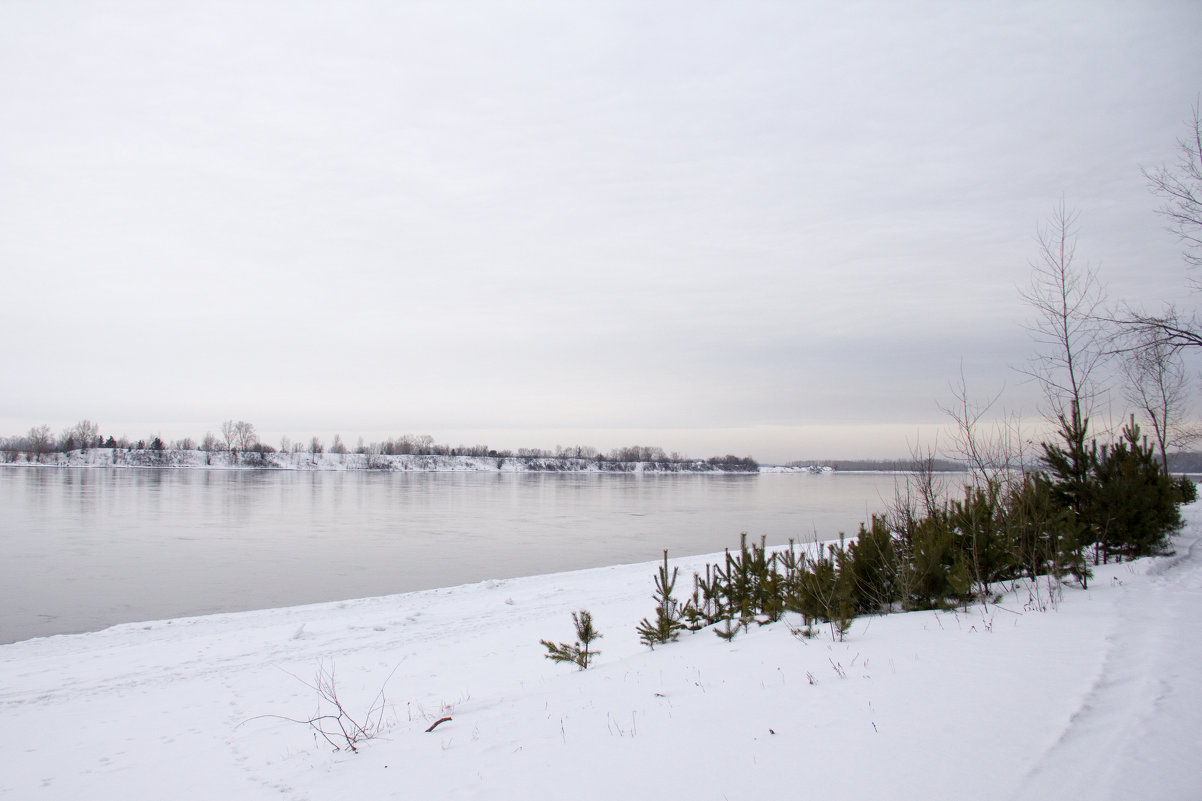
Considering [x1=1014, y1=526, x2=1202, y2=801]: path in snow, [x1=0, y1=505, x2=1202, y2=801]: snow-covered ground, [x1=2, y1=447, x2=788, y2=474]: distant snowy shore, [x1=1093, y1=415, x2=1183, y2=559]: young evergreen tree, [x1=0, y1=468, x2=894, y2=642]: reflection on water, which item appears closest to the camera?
[x1=1014, y1=526, x2=1202, y2=801]: path in snow

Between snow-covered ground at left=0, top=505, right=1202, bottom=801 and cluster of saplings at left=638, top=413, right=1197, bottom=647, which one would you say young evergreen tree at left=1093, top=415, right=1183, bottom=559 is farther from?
snow-covered ground at left=0, top=505, right=1202, bottom=801

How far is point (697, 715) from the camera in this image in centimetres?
486

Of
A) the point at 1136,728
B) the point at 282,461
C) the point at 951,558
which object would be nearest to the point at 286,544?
the point at 951,558

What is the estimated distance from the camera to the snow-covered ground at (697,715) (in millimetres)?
3510

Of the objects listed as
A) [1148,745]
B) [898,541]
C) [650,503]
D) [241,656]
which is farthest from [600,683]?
[650,503]

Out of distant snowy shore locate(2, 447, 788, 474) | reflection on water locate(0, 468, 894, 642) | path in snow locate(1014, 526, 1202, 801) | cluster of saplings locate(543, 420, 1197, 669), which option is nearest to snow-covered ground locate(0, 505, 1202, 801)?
path in snow locate(1014, 526, 1202, 801)

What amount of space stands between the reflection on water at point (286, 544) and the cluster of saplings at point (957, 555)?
39.4 inches

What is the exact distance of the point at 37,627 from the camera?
12.4 m

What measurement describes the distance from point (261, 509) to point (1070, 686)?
1575 inches

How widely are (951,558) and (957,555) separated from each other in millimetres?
158

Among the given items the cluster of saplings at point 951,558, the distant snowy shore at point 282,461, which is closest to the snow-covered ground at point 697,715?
the cluster of saplings at point 951,558

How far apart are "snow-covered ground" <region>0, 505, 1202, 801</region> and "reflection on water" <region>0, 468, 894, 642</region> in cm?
331

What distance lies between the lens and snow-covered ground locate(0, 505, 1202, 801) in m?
3.51

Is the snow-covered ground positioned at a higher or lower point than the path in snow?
lower
